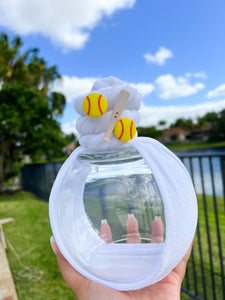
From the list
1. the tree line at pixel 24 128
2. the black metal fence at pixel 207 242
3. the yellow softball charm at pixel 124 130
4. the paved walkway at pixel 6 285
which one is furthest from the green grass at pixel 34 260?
the tree line at pixel 24 128

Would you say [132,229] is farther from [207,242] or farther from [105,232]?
[207,242]

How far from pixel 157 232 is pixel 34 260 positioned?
2.60 meters

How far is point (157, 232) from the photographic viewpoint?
973 millimetres

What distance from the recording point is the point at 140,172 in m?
0.94

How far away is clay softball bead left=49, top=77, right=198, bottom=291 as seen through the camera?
0.73 m

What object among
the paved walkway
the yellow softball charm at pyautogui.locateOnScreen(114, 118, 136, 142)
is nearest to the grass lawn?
the paved walkway

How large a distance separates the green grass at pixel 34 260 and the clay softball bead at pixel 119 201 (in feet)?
5.73

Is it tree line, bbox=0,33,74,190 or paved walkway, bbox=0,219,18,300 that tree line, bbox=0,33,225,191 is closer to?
tree line, bbox=0,33,74,190

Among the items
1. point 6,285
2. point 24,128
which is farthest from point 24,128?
point 6,285

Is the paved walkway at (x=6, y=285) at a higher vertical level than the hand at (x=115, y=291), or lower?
lower

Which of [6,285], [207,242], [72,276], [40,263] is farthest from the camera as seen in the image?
[207,242]

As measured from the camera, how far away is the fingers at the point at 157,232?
37.9 inches

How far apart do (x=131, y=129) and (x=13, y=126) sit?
8.26 meters

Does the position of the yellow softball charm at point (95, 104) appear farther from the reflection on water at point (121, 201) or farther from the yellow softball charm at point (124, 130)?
the reflection on water at point (121, 201)
